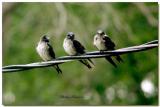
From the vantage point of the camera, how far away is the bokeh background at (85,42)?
32.4 feet

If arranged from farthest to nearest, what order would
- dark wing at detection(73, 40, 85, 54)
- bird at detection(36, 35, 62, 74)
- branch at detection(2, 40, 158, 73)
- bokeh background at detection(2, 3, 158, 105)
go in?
bokeh background at detection(2, 3, 158, 105) → bird at detection(36, 35, 62, 74) → dark wing at detection(73, 40, 85, 54) → branch at detection(2, 40, 158, 73)

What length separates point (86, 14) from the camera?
437 inches

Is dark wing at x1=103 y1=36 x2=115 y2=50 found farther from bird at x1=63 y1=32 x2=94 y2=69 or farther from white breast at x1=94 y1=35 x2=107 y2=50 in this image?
bird at x1=63 y1=32 x2=94 y2=69

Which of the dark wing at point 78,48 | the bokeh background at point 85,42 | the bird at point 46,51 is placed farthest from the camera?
the bokeh background at point 85,42

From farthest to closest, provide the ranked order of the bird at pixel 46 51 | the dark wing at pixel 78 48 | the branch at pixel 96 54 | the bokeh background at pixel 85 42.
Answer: the bokeh background at pixel 85 42
the bird at pixel 46 51
the dark wing at pixel 78 48
the branch at pixel 96 54

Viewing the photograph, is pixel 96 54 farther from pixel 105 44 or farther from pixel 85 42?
pixel 85 42

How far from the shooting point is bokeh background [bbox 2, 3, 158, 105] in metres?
9.88

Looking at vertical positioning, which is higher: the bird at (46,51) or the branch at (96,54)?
the bird at (46,51)

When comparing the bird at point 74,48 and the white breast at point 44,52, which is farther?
the white breast at point 44,52

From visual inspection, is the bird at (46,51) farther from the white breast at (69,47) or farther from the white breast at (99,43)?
the white breast at (99,43)

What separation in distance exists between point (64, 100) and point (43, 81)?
9.88 ft

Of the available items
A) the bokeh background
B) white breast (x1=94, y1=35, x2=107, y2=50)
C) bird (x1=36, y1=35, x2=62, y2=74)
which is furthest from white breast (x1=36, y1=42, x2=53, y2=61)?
the bokeh background

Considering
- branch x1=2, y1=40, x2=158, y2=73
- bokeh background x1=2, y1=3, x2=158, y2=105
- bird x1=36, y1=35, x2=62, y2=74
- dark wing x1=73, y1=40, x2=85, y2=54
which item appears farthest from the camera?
bokeh background x1=2, y1=3, x2=158, y2=105

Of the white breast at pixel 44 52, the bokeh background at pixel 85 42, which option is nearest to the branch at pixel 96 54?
the white breast at pixel 44 52
